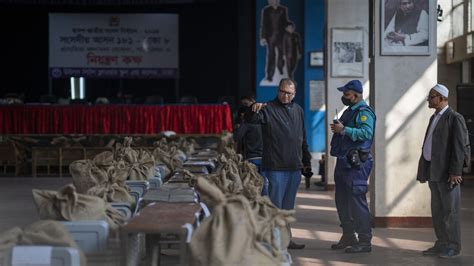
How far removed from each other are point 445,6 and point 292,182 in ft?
47.1

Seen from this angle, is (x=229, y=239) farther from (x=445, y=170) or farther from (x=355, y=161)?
(x=445, y=170)

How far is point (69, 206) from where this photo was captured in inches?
228

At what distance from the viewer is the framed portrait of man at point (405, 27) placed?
450 inches

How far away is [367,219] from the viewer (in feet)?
30.3

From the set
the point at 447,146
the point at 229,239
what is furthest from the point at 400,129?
the point at 229,239

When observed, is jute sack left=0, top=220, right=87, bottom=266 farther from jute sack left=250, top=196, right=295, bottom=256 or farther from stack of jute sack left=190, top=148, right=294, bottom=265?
jute sack left=250, top=196, right=295, bottom=256

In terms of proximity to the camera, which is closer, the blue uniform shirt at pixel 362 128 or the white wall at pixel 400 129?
the blue uniform shirt at pixel 362 128

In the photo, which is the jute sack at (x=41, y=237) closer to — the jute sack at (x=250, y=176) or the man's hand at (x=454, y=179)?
the jute sack at (x=250, y=176)

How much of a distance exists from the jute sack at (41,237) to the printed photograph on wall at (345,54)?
525 inches

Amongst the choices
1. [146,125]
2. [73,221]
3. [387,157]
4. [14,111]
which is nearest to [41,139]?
[14,111]

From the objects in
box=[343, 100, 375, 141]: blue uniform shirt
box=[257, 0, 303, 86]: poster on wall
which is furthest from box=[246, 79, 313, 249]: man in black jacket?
box=[257, 0, 303, 86]: poster on wall

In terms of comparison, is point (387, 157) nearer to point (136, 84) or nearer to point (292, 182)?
point (292, 182)

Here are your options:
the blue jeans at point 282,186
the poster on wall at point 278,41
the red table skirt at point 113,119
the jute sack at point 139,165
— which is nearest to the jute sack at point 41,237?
the blue jeans at point 282,186

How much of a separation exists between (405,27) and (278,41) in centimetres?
1289
